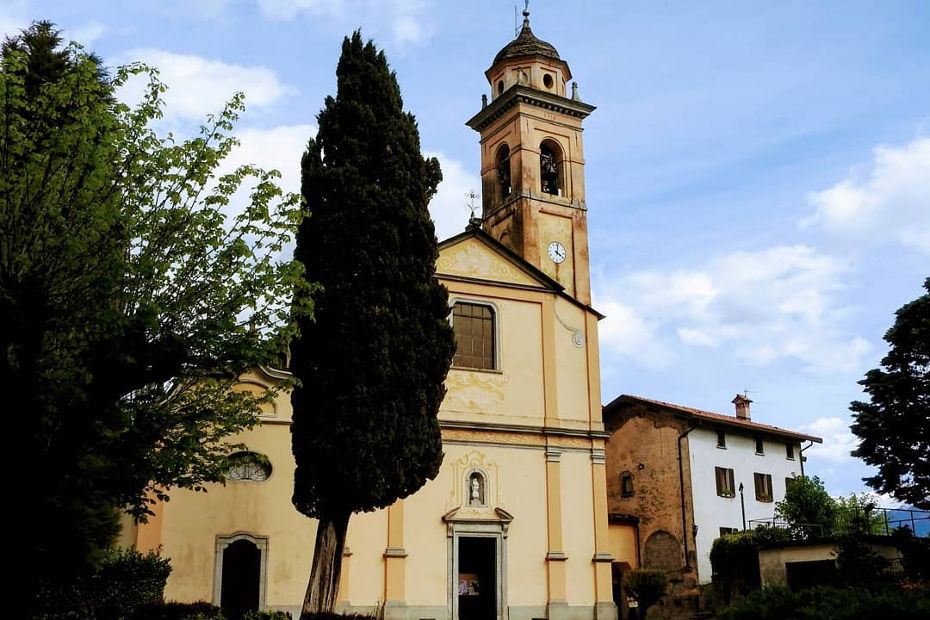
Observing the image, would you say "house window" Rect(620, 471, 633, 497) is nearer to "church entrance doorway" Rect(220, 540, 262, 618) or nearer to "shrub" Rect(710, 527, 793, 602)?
"shrub" Rect(710, 527, 793, 602)

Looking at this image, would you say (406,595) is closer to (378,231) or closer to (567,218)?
(378,231)

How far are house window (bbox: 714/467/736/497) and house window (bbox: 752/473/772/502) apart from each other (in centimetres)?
144

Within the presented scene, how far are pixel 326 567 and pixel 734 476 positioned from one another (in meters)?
17.5

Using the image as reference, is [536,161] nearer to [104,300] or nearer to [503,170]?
[503,170]

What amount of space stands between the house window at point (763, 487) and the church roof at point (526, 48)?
602 inches

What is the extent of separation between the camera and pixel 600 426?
80.7ft

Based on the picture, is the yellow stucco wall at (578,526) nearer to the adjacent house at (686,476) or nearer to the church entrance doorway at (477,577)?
the church entrance doorway at (477,577)

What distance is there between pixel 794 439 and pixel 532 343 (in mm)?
13381

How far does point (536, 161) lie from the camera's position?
27.8 metres

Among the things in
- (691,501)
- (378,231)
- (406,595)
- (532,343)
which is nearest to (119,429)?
(378,231)

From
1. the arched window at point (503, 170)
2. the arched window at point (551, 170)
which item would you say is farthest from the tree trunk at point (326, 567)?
the arched window at point (503, 170)

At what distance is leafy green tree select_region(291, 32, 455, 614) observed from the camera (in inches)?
676

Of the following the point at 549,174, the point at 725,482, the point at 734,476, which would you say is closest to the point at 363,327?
the point at 549,174

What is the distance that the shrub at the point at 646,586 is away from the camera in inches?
980
